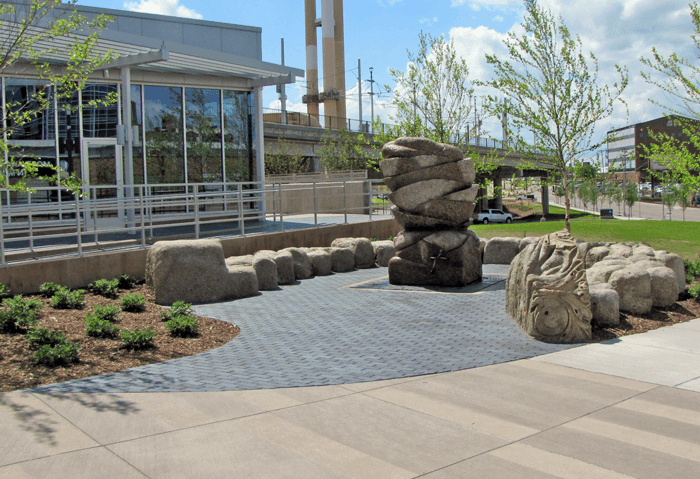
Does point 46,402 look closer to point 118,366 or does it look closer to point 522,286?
point 118,366

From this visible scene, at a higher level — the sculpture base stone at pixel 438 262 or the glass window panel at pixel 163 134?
the glass window panel at pixel 163 134

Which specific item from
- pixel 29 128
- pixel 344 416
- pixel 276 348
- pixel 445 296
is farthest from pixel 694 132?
pixel 29 128

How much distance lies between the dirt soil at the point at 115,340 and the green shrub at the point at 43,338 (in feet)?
0.33

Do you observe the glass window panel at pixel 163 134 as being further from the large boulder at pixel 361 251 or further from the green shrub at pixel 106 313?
the green shrub at pixel 106 313

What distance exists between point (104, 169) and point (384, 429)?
48.9 ft

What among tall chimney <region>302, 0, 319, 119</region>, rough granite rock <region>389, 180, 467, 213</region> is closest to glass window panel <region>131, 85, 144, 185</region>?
rough granite rock <region>389, 180, 467, 213</region>

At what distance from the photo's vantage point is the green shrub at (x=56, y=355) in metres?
6.58

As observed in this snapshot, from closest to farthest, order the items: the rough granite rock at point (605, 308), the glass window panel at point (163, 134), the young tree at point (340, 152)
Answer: the rough granite rock at point (605, 308) → the glass window panel at point (163, 134) → the young tree at point (340, 152)

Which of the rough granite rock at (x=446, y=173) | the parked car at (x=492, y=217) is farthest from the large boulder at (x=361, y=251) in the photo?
the parked car at (x=492, y=217)

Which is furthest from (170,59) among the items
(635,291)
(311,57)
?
(311,57)

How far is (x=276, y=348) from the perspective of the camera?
24.9 feet

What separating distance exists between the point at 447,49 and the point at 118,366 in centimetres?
1650

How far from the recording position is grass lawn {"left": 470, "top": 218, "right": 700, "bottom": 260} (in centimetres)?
1769

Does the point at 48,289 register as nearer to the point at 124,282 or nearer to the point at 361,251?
the point at 124,282
